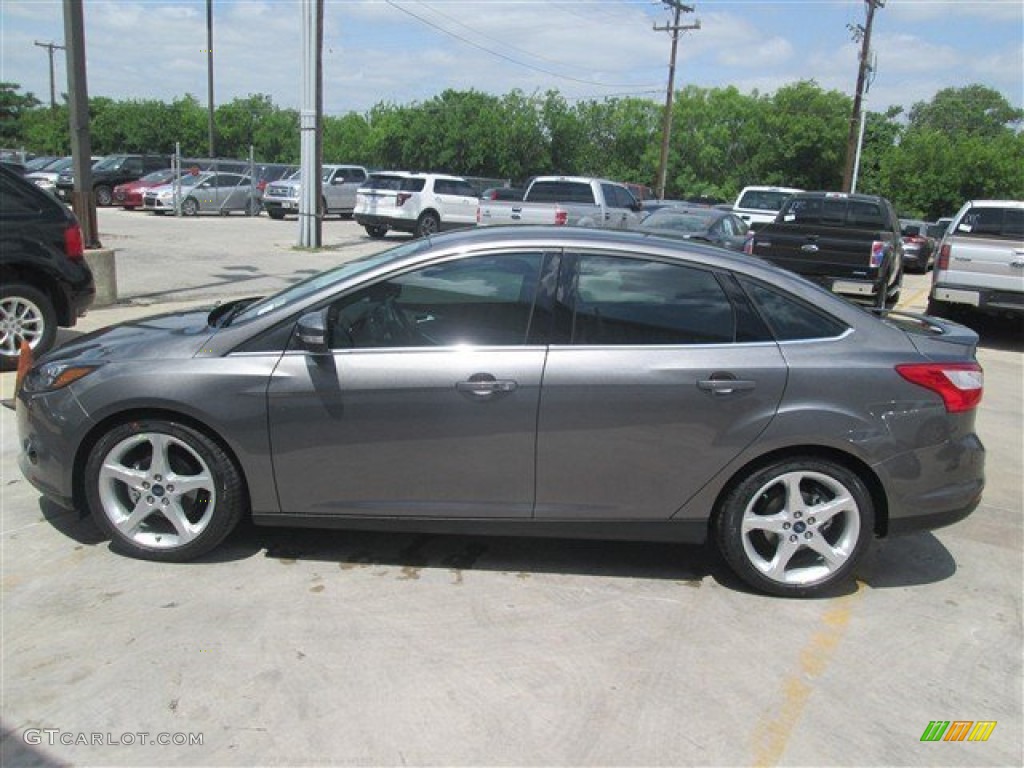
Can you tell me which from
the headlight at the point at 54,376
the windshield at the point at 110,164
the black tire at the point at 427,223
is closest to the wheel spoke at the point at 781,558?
the headlight at the point at 54,376

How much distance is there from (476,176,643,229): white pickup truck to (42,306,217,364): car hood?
12364 millimetres

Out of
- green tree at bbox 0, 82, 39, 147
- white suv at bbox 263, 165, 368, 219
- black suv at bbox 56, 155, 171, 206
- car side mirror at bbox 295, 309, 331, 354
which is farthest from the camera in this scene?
green tree at bbox 0, 82, 39, 147

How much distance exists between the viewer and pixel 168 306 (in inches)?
419

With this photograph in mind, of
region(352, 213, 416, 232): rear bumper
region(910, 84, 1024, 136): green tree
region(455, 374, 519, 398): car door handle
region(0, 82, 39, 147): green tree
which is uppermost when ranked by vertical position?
region(910, 84, 1024, 136): green tree

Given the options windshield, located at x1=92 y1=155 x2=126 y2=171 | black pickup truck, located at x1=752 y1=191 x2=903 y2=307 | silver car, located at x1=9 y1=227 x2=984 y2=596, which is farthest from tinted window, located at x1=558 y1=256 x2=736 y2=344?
windshield, located at x1=92 y1=155 x2=126 y2=171

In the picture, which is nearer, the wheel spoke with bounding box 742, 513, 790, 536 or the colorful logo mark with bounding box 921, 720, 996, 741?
the colorful logo mark with bounding box 921, 720, 996, 741

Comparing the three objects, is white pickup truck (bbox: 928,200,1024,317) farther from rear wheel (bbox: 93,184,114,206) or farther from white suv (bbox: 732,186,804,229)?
rear wheel (bbox: 93,184,114,206)

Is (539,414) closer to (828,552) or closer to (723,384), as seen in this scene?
(723,384)

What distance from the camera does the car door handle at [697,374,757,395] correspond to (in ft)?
12.3

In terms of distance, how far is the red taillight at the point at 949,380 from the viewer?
3832 mm

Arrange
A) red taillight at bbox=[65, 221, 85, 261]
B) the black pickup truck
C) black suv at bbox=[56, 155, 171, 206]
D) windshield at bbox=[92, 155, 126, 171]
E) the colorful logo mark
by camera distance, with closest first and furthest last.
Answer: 1. the colorful logo mark
2. red taillight at bbox=[65, 221, 85, 261]
3. the black pickup truck
4. black suv at bbox=[56, 155, 171, 206]
5. windshield at bbox=[92, 155, 126, 171]

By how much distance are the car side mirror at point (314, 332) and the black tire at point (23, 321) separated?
14.9 feet

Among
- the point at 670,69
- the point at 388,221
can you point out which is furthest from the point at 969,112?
the point at 388,221

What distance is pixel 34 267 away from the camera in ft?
23.3
